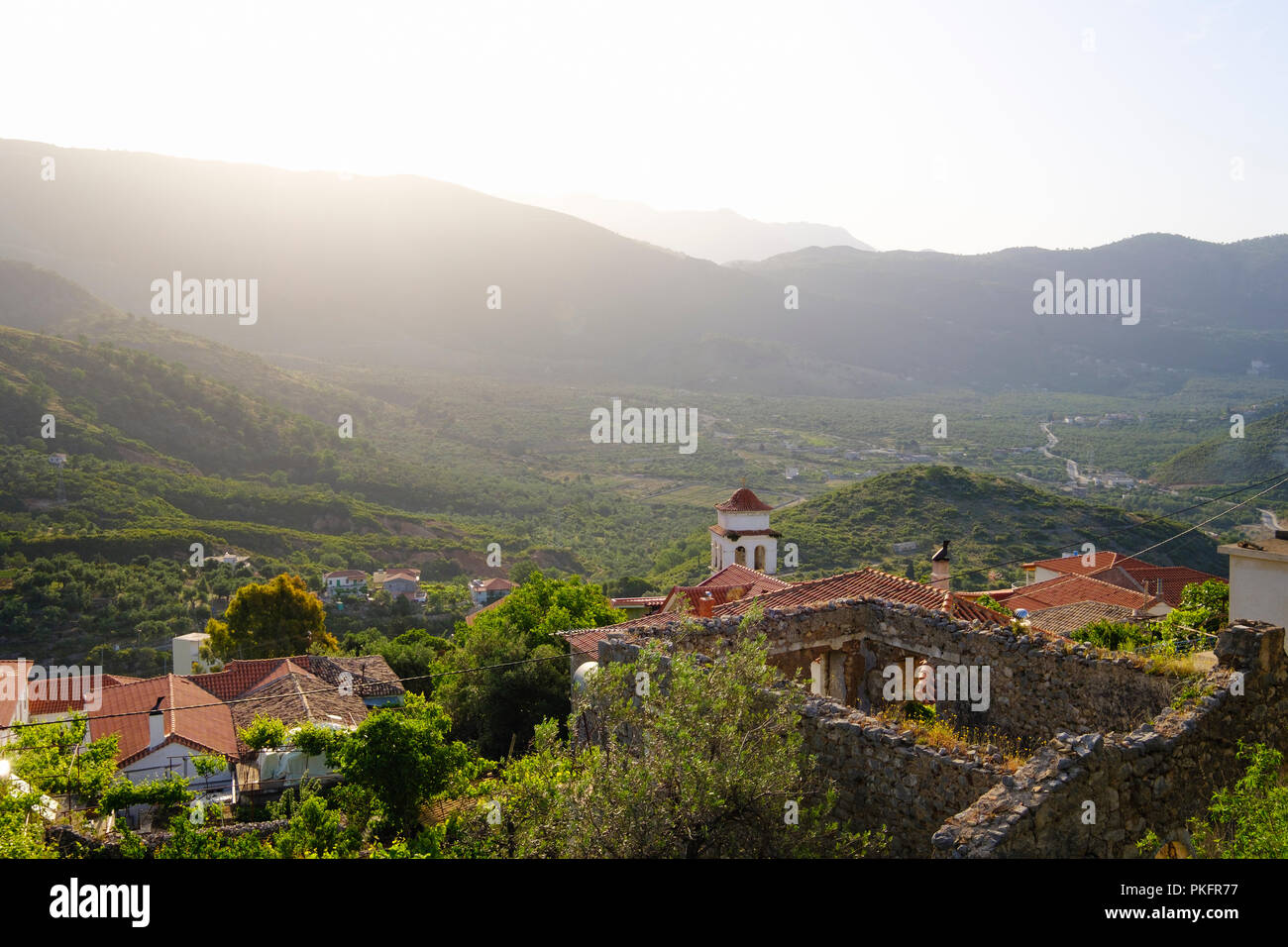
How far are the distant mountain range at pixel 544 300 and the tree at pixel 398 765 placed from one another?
131007 mm

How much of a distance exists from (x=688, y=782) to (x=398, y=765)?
28.0 feet

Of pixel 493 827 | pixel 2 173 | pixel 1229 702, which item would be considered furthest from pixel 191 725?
pixel 2 173

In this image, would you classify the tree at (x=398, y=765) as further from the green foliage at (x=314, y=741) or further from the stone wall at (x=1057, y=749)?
the stone wall at (x=1057, y=749)

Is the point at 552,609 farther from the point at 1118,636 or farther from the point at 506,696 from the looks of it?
the point at 1118,636

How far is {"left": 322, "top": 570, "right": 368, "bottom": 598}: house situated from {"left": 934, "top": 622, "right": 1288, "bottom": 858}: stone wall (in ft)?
150

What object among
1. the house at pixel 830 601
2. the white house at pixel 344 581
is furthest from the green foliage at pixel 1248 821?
the white house at pixel 344 581

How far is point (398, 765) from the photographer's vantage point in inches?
513

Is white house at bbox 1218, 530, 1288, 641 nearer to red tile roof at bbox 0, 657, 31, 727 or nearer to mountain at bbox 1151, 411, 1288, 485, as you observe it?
red tile roof at bbox 0, 657, 31, 727

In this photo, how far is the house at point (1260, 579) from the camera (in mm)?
11367

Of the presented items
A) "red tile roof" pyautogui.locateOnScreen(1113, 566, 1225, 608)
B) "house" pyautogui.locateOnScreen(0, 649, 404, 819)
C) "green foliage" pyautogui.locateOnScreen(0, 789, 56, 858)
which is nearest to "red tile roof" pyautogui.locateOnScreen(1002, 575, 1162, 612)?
"red tile roof" pyautogui.locateOnScreen(1113, 566, 1225, 608)

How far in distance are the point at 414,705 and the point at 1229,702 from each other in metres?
13.9

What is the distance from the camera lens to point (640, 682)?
7.18 meters

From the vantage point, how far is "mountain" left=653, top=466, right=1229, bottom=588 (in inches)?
1737
